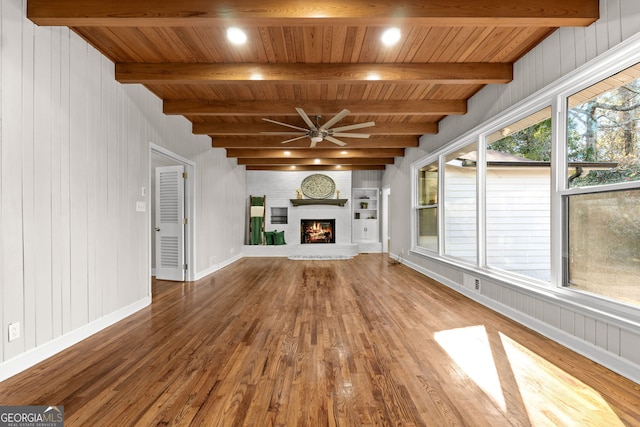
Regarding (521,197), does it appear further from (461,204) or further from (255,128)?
(255,128)

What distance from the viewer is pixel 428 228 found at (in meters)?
5.93

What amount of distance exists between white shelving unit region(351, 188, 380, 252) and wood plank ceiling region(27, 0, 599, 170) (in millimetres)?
4786

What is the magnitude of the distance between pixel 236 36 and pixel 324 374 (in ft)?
9.15

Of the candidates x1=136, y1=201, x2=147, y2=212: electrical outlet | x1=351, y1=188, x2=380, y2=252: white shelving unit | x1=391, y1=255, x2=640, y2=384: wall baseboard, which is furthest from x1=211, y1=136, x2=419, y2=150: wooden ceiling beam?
x1=351, y1=188, x2=380, y2=252: white shelving unit

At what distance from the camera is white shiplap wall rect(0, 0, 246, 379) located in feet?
7.00

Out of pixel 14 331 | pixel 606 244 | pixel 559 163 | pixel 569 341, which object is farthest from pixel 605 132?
pixel 14 331

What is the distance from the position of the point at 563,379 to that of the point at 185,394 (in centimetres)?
234

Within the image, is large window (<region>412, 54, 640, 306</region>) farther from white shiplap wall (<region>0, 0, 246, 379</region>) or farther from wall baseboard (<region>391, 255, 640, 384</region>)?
white shiplap wall (<region>0, 0, 246, 379</region>)

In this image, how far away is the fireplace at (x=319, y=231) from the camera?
31.9ft

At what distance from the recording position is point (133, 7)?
228cm

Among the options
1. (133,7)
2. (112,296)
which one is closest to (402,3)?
(133,7)

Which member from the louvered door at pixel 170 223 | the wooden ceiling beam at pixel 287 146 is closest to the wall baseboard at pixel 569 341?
the wooden ceiling beam at pixel 287 146

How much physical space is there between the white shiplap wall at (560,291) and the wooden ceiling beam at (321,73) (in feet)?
1.26

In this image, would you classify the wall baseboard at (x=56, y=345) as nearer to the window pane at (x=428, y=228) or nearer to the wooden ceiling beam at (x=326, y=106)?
the wooden ceiling beam at (x=326, y=106)
